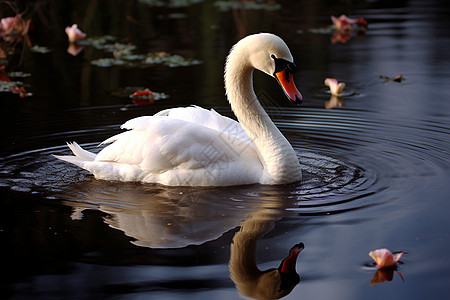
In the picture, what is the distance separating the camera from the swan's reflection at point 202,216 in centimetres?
420

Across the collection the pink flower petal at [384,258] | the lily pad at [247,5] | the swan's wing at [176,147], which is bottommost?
the pink flower petal at [384,258]

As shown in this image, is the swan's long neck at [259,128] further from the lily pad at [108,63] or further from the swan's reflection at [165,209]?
the lily pad at [108,63]

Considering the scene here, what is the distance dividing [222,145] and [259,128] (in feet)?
1.25

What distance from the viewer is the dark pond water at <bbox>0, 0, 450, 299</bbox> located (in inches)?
165

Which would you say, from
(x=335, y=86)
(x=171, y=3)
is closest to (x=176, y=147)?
(x=335, y=86)

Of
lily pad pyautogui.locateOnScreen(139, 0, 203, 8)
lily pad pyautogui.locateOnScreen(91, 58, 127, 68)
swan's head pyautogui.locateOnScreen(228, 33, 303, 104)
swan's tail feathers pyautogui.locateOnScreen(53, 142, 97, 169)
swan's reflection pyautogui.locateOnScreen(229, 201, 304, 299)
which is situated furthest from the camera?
lily pad pyautogui.locateOnScreen(139, 0, 203, 8)

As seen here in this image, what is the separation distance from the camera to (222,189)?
5789 millimetres

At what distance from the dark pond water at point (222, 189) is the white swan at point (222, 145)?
0.14 m

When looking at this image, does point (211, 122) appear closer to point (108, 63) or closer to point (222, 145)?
point (222, 145)

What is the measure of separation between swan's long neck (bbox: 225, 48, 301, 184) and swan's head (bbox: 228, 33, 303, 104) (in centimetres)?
8

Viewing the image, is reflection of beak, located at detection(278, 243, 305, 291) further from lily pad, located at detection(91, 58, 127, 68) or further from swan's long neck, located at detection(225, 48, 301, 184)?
lily pad, located at detection(91, 58, 127, 68)

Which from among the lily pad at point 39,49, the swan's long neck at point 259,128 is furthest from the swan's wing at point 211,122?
the lily pad at point 39,49

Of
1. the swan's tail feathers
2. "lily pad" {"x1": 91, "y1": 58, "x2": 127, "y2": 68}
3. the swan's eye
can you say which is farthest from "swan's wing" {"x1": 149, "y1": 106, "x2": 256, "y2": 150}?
"lily pad" {"x1": 91, "y1": 58, "x2": 127, "y2": 68}

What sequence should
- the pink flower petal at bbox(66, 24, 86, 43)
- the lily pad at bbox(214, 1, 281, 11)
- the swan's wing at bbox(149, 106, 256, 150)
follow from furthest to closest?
the lily pad at bbox(214, 1, 281, 11) → the pink flower petal at bbox(66, 24, 86, 43) → the swan's wing at bbox(149, 106, 256, 150)
